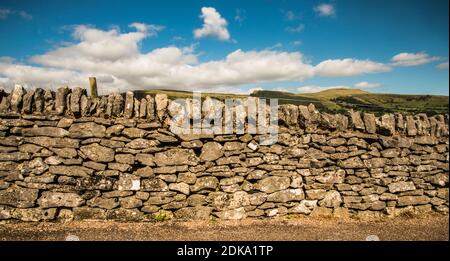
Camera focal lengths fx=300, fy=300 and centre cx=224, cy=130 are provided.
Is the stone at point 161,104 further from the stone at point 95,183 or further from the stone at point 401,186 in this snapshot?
the stone at point 401,186

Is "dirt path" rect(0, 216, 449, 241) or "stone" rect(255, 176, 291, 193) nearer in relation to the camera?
"dirt path" rect(0, 216, 449, 241)

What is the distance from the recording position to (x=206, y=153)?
6.82 m

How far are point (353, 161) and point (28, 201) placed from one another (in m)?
7.42

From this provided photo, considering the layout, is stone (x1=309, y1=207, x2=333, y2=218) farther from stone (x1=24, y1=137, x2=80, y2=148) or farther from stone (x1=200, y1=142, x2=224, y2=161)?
stone (x1=24, y1=137, x2=80, y2=148)

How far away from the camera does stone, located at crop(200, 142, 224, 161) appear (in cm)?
681

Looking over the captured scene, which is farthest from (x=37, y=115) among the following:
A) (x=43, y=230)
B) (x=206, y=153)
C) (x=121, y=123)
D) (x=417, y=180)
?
(x=417, y=180)

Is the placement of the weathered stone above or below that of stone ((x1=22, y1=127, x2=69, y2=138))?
below

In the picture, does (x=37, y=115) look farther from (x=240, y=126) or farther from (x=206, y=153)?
(x=240, y=126)

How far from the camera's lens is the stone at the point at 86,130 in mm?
6359

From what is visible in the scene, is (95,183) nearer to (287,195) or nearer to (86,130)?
(86,130)

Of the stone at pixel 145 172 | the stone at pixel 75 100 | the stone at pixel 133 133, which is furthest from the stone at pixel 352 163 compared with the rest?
the stone at pixel 75 100

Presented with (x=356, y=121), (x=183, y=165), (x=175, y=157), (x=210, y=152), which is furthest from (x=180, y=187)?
(x=356, y=121)

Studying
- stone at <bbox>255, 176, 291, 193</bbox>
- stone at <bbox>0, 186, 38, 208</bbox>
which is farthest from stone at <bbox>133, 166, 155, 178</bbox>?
stone at <bbox>255, 176, 291, 193</bbox>

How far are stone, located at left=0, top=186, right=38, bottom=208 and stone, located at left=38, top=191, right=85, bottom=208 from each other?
163mm
